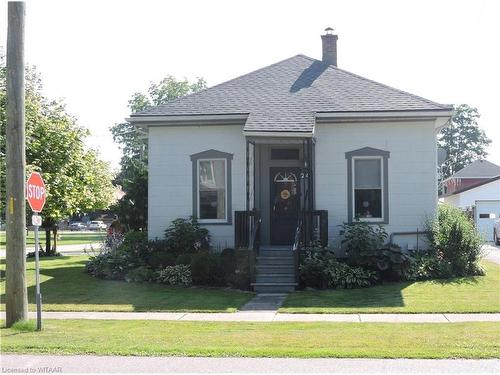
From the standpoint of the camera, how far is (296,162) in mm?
18203

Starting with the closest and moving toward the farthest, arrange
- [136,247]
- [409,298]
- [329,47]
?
[409,298] < [136,247] < [329,47]

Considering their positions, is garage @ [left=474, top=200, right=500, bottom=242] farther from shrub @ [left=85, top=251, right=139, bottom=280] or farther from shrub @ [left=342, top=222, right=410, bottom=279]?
shrub @ [left=85, top=251, right=139, bottom=280]

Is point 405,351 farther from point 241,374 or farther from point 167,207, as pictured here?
point 167,207

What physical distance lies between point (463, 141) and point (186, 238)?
3080 inches

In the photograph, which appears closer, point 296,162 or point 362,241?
point 362,241

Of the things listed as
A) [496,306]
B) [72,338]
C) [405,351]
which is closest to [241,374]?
[405,351]

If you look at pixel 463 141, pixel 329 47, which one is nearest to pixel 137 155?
pixel 329 47

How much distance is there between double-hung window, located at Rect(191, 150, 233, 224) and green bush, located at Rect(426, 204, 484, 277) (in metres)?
5.72

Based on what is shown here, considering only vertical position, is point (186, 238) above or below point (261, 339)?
above

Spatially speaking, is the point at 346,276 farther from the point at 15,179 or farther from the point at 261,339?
the point at 15,179

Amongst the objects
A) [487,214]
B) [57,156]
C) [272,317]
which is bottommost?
[272,317]

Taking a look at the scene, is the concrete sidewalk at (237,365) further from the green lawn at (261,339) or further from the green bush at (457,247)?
the green bush at (457,247)

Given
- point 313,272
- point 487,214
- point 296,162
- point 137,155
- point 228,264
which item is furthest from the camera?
point 137,155

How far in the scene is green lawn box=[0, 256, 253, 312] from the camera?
41.8 feet
